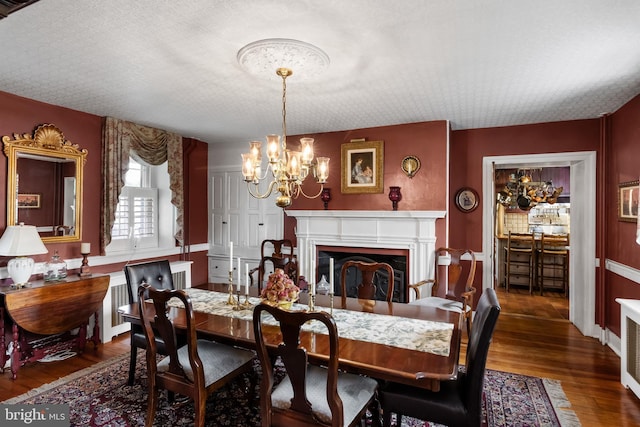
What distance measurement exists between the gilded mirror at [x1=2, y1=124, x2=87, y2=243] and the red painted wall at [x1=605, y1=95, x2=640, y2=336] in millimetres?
5328

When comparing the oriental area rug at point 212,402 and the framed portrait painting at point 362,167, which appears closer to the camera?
the oriental area rug at point 212,402

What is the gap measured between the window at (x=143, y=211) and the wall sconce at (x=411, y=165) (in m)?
3.14

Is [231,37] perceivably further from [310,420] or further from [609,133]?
[609,133]

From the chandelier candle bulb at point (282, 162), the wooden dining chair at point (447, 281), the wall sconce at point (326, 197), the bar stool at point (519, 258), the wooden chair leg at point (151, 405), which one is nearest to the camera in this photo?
the wooden chair leg at point (151, 405)

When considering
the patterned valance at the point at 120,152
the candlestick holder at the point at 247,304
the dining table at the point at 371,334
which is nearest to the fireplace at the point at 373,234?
the candlestick holder at the point at 247,304

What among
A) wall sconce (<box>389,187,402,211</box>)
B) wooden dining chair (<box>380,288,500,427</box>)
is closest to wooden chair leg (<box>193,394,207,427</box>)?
wooden dining chair (<box>380,288,500,427</box>)

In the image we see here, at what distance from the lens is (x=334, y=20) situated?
1952 millimetres

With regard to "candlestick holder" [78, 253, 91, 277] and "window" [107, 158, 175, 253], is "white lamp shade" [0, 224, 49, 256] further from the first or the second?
"window" [107, 158, 175, 253]

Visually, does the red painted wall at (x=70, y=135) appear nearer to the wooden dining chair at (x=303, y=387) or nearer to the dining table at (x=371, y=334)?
the dining table at (x=371, y=334)

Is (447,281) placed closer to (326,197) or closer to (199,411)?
(326,197)

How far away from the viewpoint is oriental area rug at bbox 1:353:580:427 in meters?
2.29

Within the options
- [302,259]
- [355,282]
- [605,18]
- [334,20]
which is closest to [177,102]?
[334,20]

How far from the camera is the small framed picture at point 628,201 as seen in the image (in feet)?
10.1

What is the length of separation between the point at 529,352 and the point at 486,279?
105cm
